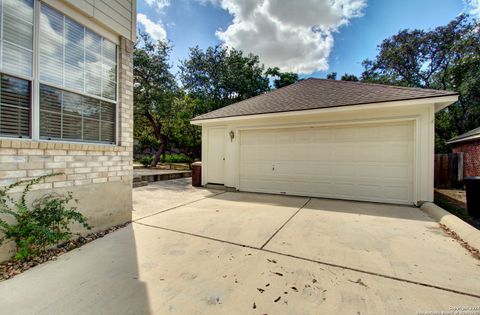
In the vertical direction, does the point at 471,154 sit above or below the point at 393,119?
below

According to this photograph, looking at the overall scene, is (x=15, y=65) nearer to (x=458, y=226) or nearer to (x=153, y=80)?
(x=458, y=226)

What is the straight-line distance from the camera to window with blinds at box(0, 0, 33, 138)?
2521 millimetres

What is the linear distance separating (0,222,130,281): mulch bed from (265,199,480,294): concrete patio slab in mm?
2852

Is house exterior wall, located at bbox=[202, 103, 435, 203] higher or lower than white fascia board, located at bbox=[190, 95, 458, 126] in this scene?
lower

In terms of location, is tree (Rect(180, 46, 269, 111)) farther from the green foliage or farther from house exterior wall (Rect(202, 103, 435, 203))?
house exterior wall (Rect(202, 103, 435, 203))

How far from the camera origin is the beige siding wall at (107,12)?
312 cm

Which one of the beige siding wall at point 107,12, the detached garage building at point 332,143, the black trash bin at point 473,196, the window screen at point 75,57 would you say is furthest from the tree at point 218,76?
the black trash bin at point 473,196

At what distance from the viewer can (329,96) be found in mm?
7004

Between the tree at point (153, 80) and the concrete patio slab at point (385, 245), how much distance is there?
1246cm

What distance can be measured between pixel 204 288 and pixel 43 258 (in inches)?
89.4

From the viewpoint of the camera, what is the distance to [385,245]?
3.22 meters

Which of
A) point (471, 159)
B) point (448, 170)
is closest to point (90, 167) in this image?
point (448, 170)

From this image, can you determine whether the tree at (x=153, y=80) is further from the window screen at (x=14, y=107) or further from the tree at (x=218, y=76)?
the window screen at (x=14, y=107)

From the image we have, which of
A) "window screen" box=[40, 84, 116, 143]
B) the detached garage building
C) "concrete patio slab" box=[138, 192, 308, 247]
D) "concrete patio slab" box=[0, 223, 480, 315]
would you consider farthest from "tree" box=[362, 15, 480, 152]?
"window screen" box=[40, 84, 116, 143]
